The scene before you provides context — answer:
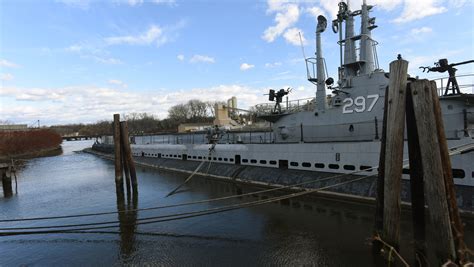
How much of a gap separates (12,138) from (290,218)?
238 feet

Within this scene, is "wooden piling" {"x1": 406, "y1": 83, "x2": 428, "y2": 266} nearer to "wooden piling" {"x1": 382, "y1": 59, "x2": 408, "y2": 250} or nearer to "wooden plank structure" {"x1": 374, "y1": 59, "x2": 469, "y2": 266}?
"wooden plank structure" {"x1": 374, "y1": 59, "x2": 469, "y2": 266}

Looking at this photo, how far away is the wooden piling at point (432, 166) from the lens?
21.9ft

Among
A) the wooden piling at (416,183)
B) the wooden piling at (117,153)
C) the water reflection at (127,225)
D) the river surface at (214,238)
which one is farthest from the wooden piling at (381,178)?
the wooden piling at (117,153)

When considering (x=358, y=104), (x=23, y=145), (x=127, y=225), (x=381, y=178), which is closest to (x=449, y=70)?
(x=358, y=104)

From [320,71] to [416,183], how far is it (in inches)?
499

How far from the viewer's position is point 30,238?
12516 millimetres

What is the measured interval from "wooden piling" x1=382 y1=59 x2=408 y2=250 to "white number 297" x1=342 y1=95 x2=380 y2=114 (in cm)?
899

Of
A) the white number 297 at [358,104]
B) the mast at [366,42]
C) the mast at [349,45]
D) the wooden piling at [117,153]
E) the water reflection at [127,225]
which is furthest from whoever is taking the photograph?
the wooden piling at [117,153]

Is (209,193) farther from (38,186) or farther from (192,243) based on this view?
(38,186)

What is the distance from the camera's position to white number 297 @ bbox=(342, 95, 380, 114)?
1616 cm

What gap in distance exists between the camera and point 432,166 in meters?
6.75

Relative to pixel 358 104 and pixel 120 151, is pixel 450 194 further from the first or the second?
pixel 120 151

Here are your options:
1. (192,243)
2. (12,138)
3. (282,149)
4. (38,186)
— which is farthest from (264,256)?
Answer: (12,138)

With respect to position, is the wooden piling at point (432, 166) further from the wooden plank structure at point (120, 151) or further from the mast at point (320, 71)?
the wooden plank structure at point (120, 151)
